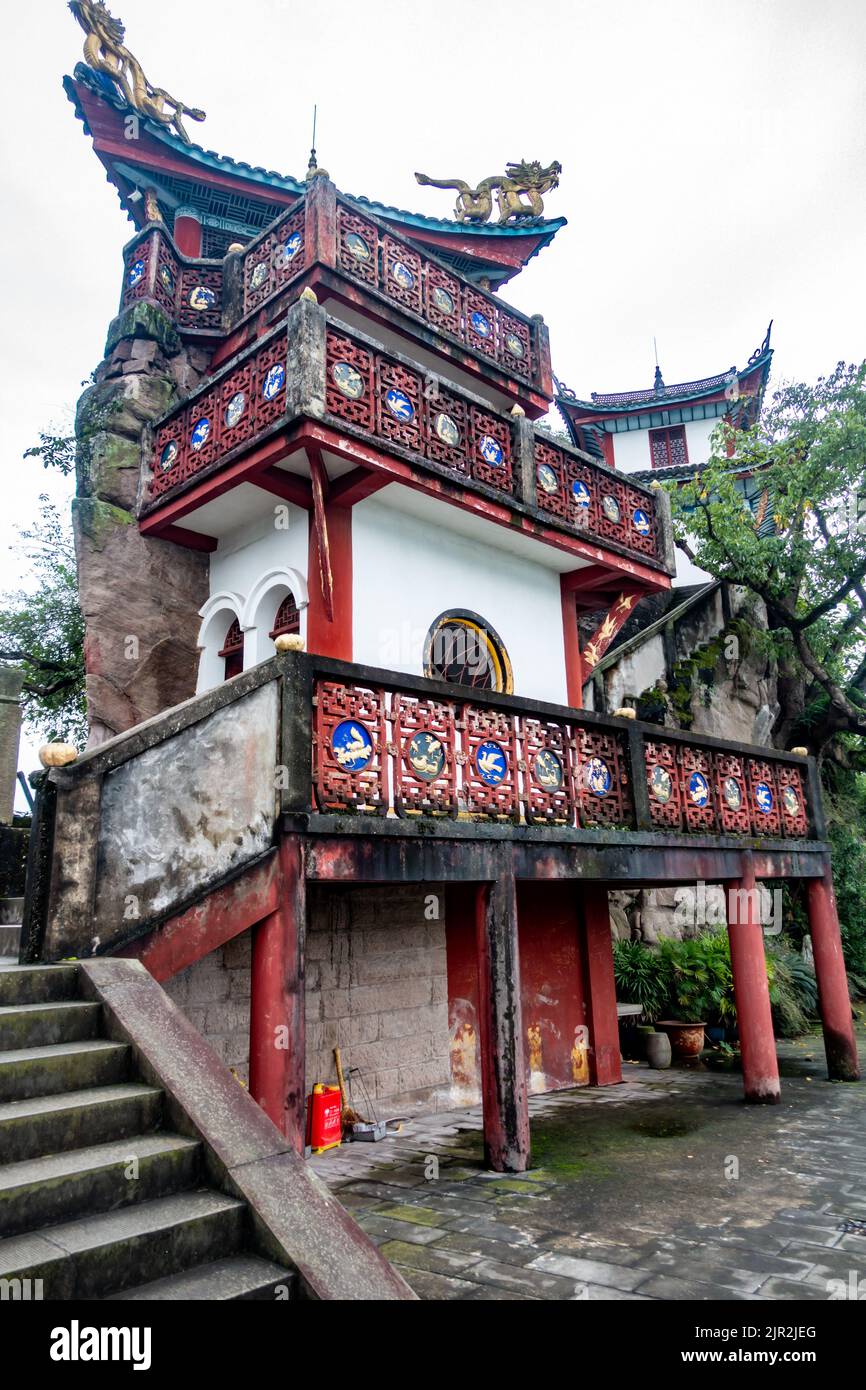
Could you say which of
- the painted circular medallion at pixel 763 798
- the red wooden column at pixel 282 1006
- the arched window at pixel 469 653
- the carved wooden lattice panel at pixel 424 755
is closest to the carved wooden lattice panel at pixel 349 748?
the carved wooden lattice panel at pixel 424 755

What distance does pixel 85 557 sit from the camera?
9508 mm

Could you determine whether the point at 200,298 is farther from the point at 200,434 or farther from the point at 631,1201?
the point at 631,1201

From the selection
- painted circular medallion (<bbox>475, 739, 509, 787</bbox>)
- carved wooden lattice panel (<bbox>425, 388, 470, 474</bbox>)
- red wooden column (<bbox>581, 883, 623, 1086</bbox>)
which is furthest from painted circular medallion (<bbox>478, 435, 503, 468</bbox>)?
red wooden column (<bbox>581, 883, 623, 1086</bbox>)

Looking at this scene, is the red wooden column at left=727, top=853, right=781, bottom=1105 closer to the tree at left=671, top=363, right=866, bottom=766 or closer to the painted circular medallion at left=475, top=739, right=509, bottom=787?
the painted circular medallion at left=475, top=739, right=509, bottom=787

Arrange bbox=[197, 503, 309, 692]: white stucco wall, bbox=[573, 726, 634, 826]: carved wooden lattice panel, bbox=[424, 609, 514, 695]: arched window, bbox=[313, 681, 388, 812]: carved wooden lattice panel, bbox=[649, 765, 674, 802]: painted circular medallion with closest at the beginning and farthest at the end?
1. bbox=[313, 681, 388, 812]: carved wooden lattice panel
2. bbox=[573, 726, 634, 826]: carved wooden lattice panel
3. bbox=[649, 765, 674, 802]: painted circular medallion
4. bbox=[197, 503, 309, 692]: white stucco wall
5. bbox=[424, 609, 514, 695]: arched window

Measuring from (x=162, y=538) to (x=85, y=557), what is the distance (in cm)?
84

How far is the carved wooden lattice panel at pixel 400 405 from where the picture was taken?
8195mm

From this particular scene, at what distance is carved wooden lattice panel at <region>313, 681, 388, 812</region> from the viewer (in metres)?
5.67

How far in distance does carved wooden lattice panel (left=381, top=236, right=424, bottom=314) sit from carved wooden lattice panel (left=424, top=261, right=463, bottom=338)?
142mm

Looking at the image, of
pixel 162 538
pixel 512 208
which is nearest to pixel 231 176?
pixel 512 208

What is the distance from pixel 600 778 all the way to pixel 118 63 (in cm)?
1092

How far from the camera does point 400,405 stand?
842 centimetres
